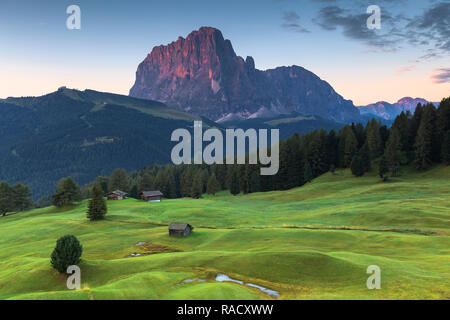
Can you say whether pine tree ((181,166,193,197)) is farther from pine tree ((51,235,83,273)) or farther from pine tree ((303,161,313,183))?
pine tree ((51,235,83,273))

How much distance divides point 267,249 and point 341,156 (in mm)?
91597

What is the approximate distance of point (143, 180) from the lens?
151m

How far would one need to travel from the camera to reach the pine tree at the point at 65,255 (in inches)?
1535

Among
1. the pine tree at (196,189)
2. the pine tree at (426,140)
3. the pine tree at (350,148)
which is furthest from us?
the pine tree at (196,189)

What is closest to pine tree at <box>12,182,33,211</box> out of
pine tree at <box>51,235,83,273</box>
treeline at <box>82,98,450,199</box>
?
treeline at <box>82,98,450,199</box>

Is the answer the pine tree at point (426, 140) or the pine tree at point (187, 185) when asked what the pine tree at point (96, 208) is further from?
the pine tree at point (426, 140)

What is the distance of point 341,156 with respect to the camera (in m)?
124

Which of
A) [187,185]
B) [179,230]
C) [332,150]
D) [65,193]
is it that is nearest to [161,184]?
[187,185]

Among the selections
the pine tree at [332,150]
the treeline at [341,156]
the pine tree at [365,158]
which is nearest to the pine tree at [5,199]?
the treeline at [341,156]

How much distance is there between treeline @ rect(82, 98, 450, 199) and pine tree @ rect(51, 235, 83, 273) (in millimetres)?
90171

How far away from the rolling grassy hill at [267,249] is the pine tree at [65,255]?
125 centimetres

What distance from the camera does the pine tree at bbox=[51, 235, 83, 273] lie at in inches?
1535

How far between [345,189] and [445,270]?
68.6 metres
